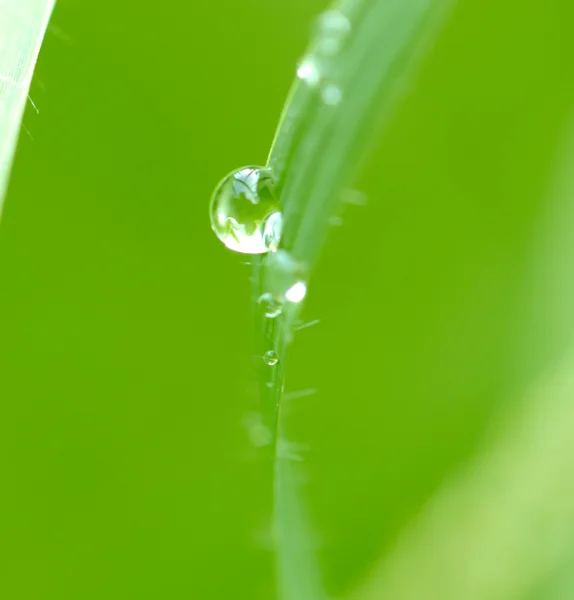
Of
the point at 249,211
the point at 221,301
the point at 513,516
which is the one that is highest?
the point at 249,211

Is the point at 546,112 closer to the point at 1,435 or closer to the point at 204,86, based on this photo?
the point at 204,86

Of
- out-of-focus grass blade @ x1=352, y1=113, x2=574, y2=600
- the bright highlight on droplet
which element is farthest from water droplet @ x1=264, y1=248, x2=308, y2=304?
out-of-focus grass blade @ x1=352, y1=113, x2=574, y2=600

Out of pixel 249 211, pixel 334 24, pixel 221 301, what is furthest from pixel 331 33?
pixel 221 301

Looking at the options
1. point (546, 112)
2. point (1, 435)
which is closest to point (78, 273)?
point (1, 435)

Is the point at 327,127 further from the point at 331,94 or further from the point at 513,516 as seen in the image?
the point at 513,516

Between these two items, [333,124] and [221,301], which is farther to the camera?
[221,301]

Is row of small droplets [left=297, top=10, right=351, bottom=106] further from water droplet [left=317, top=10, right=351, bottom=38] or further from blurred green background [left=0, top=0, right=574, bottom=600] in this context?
blurred green background [left=0, top=0, right=574, bottom=600]
